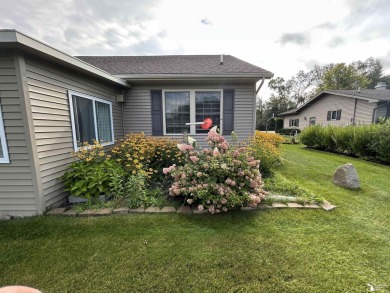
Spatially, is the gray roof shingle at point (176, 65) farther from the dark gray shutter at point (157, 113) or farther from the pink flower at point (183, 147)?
the pink flower at point (183, 147)

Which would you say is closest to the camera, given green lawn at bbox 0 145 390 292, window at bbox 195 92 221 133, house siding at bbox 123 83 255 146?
green lawn at bbox 0 145 390 292

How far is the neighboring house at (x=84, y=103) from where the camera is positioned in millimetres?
2652

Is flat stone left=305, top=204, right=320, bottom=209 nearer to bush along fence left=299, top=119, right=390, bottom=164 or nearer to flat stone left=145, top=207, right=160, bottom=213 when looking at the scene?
flat stone left=145, top=207, right=160, bottom=213

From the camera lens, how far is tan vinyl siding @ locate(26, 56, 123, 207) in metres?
2.80

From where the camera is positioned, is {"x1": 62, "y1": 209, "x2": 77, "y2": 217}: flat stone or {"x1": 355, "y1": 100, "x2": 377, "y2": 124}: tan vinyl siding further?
{"x1": 355, "y1": 100, "x2": 377, "y2": 124}: tan vinyl siding

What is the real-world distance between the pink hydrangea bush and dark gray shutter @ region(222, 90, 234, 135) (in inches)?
→ 98.9

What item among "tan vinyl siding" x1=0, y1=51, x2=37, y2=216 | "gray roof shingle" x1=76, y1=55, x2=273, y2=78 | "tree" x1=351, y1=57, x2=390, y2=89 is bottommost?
"tan vinyl siding" x1=0, y1=51, x2=37, y2=216

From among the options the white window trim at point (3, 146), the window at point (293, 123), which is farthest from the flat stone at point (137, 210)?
the window at point (293, 123)

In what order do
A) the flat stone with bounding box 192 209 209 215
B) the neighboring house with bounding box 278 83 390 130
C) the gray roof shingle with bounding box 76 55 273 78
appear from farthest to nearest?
1. the neighboring house with bounding box 278 83 390 130
2. the gray roof shingle with bounding box 76 55 273 78
3. the flat stone with bounding box 192 209 209 215

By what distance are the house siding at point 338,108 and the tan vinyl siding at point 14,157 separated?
18094 mm

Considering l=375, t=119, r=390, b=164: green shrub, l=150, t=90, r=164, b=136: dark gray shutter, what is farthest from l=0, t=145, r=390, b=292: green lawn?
l=375, t=119, r=390, b=164: green shrub

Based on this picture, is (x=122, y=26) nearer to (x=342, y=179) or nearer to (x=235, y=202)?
(x=235, y=202)

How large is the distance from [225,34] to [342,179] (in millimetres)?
6545

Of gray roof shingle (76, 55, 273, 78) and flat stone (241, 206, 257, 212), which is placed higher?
gray roof shingle (76, 55, 273, 78)
